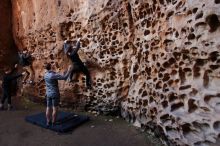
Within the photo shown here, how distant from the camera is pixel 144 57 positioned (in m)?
6.20

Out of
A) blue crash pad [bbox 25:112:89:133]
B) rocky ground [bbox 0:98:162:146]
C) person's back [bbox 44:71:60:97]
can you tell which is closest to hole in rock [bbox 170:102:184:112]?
rocky ground [bbox 0:98:162:146]

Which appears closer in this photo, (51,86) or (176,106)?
(176,106)

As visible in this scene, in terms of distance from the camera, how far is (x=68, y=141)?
594 cm

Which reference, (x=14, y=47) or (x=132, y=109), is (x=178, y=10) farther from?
(x=14, y=47)

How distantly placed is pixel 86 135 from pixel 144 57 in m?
2.31

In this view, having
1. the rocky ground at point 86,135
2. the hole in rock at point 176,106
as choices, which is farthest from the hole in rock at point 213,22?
the rocky ground at point 86,135

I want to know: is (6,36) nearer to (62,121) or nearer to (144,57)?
(62,121)

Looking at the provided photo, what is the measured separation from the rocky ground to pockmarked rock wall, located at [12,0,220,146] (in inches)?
13.5

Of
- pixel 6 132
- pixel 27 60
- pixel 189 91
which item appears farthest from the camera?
pixel 27 60

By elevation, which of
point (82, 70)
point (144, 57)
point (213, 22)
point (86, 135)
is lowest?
point (86, 135)

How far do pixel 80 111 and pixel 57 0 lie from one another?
12.6 feet

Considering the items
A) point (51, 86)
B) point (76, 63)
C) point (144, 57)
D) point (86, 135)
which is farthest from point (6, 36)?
point (144, 57)

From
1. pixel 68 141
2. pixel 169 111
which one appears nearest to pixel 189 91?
pixel 169 111

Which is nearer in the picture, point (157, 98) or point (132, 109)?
point (157, 98)
